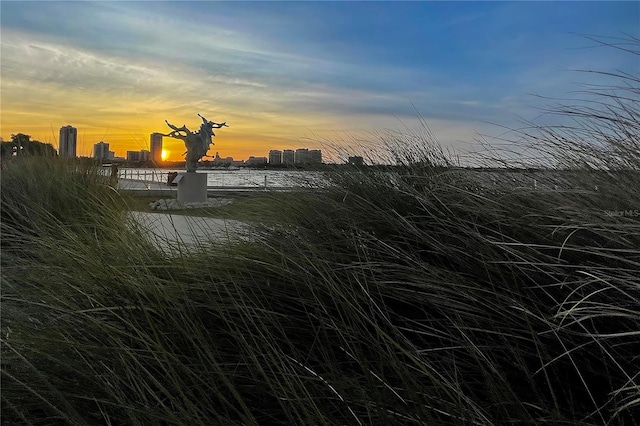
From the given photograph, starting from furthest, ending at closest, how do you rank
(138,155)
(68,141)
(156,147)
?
(68,141) < (156,147) < (138,155)

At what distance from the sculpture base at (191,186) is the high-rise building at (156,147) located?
4477 millimetres

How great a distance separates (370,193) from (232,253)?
0.74 m

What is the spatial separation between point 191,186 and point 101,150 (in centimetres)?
474

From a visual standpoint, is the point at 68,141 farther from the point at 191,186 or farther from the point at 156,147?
the point at 191,186

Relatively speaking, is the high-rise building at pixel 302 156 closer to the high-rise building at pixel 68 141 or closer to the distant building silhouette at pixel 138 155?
the distant building silhouette at pixel 138 155

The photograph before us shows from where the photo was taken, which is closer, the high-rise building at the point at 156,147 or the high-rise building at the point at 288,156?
the high-rise building at the point at 288,156

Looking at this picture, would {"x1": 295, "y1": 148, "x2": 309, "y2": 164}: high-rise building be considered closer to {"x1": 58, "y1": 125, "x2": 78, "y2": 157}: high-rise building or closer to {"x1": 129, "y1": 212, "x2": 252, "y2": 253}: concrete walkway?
{"x1": 129, "y1": 212, "x2": 252, "y2": 253}: concrete walkway

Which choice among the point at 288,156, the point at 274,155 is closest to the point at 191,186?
the point at 274,155

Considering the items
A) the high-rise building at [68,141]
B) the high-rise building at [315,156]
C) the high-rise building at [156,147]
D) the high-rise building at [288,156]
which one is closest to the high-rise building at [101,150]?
the high-rise building at [68,141]

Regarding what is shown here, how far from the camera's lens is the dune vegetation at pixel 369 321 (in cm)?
84

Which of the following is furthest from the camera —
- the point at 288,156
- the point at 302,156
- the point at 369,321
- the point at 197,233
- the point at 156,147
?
the point at 156,147

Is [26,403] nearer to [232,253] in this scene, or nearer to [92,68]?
[232,253]

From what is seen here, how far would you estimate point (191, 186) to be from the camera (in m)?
9.88

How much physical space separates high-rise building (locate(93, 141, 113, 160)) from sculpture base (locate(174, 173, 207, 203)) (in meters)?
4.58
